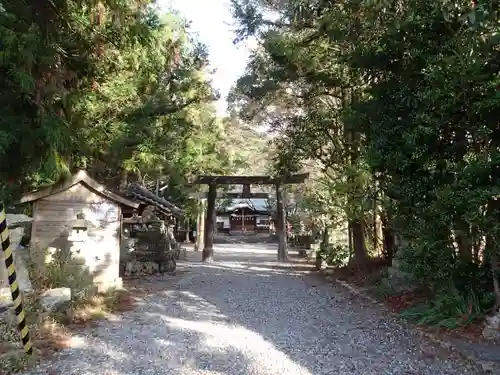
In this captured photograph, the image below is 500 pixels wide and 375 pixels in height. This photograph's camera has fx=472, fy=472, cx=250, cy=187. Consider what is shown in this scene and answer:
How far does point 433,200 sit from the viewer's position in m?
6.10

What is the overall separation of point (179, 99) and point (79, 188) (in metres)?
5.51

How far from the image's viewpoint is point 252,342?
19.7ft

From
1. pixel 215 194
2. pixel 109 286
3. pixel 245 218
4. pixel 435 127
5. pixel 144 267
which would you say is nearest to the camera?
pixel 435 127

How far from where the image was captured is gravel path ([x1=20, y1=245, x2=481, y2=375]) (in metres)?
4.92

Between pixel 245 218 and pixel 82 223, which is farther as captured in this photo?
pixel 245 218

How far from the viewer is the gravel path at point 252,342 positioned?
492 cm

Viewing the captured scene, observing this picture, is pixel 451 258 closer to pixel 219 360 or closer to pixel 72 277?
pixel 219 360

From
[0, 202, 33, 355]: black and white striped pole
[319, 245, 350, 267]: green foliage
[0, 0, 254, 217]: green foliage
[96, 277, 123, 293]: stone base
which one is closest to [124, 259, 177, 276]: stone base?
[0, 0, 254, 217]: green foliage

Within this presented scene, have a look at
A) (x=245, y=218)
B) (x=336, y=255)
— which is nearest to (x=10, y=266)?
(x=336, y=255)

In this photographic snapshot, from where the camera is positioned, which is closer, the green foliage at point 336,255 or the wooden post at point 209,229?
the green foliage at point 336,255

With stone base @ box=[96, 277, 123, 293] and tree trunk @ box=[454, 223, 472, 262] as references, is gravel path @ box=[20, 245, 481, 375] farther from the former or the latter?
tree trunk @ box=[454, 223, 472, 262]

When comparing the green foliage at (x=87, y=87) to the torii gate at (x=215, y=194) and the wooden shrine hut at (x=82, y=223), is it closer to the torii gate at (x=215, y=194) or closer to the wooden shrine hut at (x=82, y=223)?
the wooden shrine hut at (x=82, y=223)

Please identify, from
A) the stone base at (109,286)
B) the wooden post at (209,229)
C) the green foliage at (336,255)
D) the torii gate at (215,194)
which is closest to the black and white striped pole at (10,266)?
the stone base at (109,286)

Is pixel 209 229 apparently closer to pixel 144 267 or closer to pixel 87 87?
pixel 144 267
